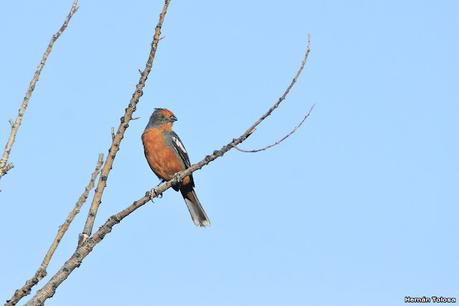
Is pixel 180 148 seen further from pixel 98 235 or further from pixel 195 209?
pixel 98 235

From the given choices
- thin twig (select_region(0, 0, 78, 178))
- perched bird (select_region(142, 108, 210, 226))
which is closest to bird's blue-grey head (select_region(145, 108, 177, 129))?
perched bird (select_region(142, 108, 210, 226))

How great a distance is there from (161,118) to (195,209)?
6.20 ft

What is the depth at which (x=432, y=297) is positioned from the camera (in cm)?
659

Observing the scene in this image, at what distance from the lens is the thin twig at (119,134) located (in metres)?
3.81

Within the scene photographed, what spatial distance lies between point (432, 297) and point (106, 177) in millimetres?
4073

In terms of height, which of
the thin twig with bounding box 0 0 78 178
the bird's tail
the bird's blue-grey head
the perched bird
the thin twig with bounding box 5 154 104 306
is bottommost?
the thin twig with bounding box 5 154 104 306

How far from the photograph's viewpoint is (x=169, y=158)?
11.5 m

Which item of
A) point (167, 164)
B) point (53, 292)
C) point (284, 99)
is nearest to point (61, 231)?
point (53, 292)

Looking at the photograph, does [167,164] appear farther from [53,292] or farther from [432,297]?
[53,292]

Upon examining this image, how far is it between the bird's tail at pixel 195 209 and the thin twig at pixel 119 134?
780 centimetres

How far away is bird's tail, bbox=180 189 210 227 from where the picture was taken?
11945mm

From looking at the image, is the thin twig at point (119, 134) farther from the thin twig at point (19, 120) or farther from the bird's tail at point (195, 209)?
the bird's tail at point (195, 209)

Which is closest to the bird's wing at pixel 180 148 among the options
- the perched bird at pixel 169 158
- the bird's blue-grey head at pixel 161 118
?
the perched bird at pixel 169 158

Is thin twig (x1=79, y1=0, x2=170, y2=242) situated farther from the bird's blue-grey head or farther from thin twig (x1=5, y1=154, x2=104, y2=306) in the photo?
the bird's blue-grey head
